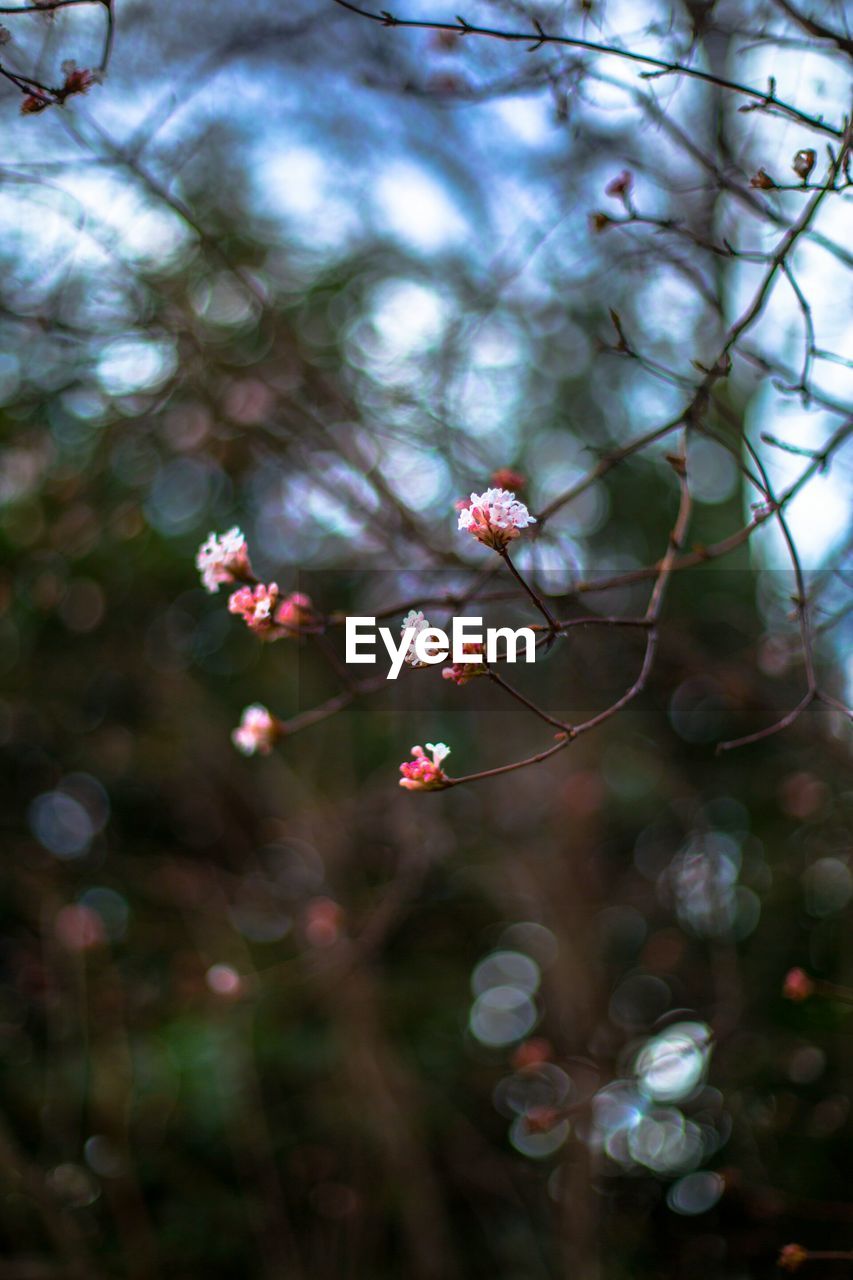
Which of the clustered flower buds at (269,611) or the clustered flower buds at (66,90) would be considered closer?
the clustered flower buds at (66,90)

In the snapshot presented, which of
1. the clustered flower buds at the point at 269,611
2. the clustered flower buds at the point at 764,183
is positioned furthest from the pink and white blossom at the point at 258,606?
the clustered flower buds at the point at 764,183

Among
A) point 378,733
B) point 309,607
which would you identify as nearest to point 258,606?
point 309,607

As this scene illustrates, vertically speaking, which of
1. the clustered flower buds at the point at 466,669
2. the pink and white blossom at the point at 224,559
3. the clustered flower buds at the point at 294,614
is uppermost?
the pink and white blossom at the point at 224,559

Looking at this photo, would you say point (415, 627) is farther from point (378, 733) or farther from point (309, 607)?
point (378, 733)

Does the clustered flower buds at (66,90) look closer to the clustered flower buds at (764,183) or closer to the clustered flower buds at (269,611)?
the clustered flower buds at (269,611)

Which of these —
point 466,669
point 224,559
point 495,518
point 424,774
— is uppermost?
point 224,559

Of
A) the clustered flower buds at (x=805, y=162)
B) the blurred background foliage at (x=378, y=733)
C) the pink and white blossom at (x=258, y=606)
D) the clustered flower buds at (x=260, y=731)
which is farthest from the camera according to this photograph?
the blurred background foliage at (x=378, y=733)

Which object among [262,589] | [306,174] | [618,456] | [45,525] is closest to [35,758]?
[45,525]
